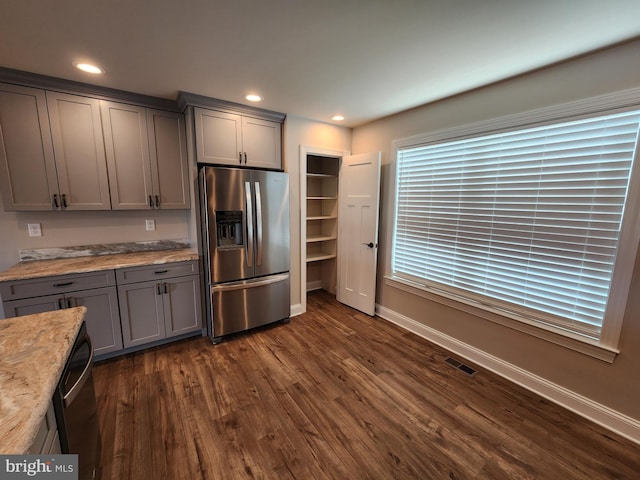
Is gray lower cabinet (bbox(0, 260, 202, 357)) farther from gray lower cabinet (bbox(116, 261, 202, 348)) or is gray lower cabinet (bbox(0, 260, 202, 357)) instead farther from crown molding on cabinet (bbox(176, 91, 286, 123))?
crown molding on cabinet (bbox(176, 91, 286, 123))

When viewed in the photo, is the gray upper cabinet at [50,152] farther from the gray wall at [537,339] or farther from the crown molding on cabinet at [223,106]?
the gray wall at [537,339]

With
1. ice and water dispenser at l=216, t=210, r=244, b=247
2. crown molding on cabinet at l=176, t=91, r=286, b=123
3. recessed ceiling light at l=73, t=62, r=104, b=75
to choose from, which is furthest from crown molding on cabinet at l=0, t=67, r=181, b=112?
ice and water dispenser at l=216, t=210, r=244, b=247

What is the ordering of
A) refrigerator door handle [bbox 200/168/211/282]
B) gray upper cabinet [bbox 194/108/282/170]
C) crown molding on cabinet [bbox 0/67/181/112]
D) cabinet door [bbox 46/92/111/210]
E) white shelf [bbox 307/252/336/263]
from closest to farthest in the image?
1. crown molding on cabinet [bbox 0/67/181/112]
2. cabinet door [bbox 46/92/111/210]
3. refrigerator door handle [bbox 200/168/211/282]
4. gray upper cabinet [bbox 194/108/282/170]
5. white shelf [bbox 307/252/336/263]

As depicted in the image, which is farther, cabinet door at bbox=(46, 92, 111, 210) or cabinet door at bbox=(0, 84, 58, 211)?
cabinet door at bbox=(46, 92, 111, 210)

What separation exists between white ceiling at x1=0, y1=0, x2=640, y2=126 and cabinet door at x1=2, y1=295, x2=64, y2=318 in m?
1.77

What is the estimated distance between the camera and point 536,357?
213 cm

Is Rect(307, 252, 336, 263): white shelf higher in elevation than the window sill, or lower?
higher

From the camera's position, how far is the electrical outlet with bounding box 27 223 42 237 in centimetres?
246

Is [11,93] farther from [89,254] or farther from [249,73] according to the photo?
[249,73]

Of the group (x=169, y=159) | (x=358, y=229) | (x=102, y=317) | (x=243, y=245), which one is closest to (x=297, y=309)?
(x=243, y=245)

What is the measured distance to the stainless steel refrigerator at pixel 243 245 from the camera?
2.63 meters

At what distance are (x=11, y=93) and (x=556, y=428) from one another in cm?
473

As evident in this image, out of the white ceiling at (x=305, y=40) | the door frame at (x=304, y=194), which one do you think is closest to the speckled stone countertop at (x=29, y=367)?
the white ceiling at (x=305, y=40)

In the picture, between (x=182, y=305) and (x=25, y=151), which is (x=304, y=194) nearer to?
(x=182, y=305)
